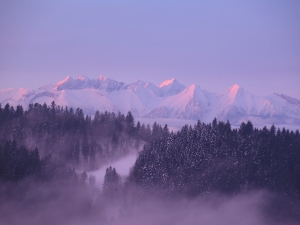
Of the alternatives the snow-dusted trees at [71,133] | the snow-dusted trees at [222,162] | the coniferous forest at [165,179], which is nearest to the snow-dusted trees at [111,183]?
the coniferous forest at [165,179]

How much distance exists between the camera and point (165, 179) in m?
110

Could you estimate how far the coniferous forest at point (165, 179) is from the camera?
102562 millimetres

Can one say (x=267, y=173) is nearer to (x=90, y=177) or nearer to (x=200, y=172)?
(x=200, y=172)

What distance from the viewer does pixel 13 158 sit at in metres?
108

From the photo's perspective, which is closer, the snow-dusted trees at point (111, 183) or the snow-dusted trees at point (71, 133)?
the snow-dusted trees at point (111, 183)

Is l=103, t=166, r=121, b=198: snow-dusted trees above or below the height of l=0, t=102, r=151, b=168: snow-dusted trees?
below

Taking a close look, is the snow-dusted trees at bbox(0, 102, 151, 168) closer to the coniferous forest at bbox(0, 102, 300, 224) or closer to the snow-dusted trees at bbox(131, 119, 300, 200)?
the coniferous forest at bbox(0, 102, 300, 224)

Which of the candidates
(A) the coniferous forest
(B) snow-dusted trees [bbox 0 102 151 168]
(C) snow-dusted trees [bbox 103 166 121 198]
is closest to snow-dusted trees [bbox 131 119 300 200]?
(A) the coniferous forest

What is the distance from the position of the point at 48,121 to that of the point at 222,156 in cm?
5249

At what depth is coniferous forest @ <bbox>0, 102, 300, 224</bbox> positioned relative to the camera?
102562mm

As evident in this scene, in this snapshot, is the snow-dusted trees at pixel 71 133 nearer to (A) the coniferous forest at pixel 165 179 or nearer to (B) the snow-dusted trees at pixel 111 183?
(A) the coniferous forest at pixel 165 179

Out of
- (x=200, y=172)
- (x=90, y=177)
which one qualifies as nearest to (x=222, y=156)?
(x=200, y=172)

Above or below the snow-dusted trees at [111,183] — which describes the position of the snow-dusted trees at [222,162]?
above

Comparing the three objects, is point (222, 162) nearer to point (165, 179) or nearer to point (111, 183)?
point (165, 179)
